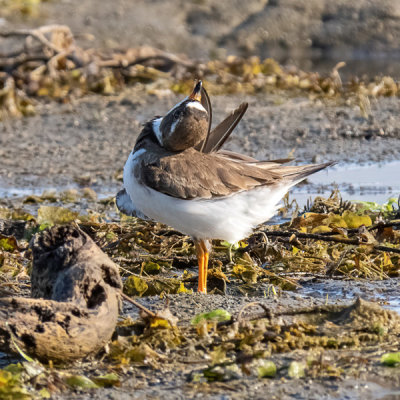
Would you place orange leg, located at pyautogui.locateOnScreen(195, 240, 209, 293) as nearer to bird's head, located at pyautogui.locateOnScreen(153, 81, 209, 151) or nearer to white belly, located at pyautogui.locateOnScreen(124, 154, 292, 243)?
white belly, located at pyautogui.locateOnScreen(124, 154, 292, 243)

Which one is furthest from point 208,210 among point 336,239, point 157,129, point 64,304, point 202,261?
point 64,304

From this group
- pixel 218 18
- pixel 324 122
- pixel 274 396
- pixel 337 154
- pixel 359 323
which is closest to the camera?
pixel 274 396

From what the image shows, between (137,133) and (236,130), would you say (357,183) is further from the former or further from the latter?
(137,133)

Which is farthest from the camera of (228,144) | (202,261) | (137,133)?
(137,133)

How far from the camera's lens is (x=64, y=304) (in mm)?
3486

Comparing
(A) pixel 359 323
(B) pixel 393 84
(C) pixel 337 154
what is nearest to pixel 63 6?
(B) pixel 393 84

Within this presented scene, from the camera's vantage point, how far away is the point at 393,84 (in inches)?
445

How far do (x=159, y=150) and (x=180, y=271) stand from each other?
3.30ft

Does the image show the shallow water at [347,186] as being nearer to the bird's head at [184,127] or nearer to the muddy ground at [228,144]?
the muddy ground at [228,144]

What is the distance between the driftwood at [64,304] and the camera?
340 centimetres

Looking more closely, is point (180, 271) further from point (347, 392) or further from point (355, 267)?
point (347, 392)

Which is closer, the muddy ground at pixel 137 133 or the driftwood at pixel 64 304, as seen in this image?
the driftwood at pixel 64 304

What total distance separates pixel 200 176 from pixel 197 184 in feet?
0.22

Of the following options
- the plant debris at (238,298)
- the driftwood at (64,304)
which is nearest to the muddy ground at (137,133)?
the plant debris at (238,298)
